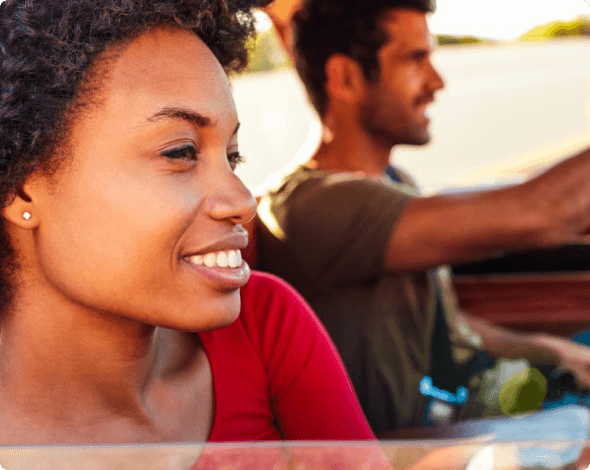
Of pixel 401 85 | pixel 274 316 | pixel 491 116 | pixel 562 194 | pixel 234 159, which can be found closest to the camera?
pixel 234 159

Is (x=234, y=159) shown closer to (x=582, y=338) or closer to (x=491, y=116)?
(x=582, y=338)

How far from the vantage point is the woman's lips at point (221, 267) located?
91 centimetres

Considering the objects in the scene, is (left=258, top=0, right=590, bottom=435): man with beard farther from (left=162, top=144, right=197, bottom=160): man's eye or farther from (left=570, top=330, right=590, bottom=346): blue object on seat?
(left=162, top=144, right=197, bottom=160): man's eye

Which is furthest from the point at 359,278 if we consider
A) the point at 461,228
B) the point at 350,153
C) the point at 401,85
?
the point at 401,85

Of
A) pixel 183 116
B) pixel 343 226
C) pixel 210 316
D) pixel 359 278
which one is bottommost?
pixel 359 278

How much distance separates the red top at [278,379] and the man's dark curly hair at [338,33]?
3.55ft

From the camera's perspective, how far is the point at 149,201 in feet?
2.90

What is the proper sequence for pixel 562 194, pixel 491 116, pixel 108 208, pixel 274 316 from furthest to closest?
pixel 491 116 < pixel 562 194 < pixel 274 316 < pixel 108 208

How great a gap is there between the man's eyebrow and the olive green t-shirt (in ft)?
2.87

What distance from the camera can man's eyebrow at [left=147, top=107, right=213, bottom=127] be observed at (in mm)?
883

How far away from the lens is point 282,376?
1113 millimetres

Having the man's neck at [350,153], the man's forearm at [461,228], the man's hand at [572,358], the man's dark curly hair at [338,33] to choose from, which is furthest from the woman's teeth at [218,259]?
the man's hand at [572,358]

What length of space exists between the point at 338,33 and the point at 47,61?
1299 millimetres

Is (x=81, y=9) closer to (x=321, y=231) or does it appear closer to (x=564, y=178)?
(x=321, y=231)
